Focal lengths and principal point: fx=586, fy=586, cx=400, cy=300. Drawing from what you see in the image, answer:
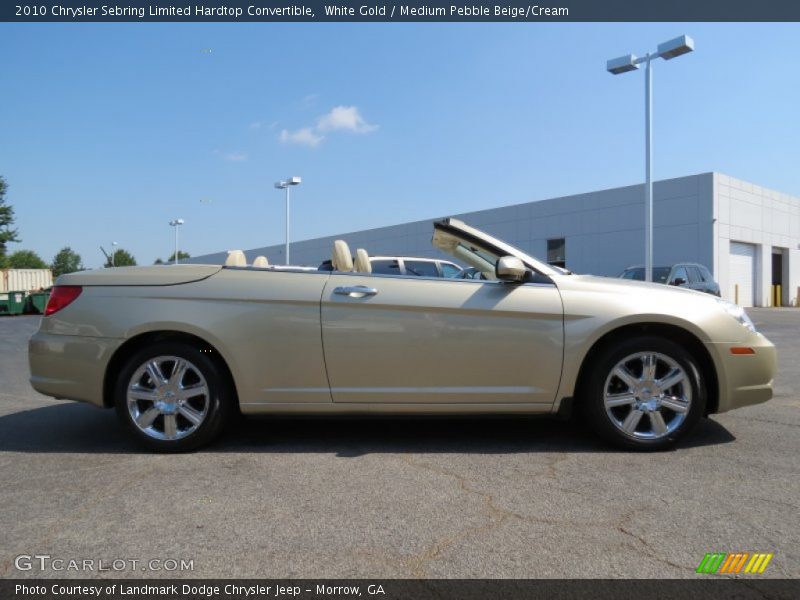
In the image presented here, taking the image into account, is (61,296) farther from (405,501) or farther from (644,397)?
(644,397)

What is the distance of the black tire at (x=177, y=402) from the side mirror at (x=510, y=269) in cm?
200

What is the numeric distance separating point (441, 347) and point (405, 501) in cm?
115

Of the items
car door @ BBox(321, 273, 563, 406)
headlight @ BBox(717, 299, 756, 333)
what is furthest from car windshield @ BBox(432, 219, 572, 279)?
headlight @ BBox(717, 299, 756, 333)

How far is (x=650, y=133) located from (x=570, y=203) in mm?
12722

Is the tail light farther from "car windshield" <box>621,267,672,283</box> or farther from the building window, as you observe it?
the building window

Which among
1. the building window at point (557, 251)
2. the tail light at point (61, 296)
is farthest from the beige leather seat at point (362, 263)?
the building window at point (557, 251)

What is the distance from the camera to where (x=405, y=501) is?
2.99 meters

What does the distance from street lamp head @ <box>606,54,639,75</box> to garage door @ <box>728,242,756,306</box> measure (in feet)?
45.8

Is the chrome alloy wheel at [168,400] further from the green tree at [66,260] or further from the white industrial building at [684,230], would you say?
the green tree at [66,260]

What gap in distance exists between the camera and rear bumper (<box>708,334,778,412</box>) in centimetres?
388

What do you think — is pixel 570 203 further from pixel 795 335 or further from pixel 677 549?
pixel 677 549

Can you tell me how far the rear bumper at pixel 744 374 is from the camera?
153 inches

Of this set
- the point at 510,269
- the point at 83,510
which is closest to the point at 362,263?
the point at 510,269
